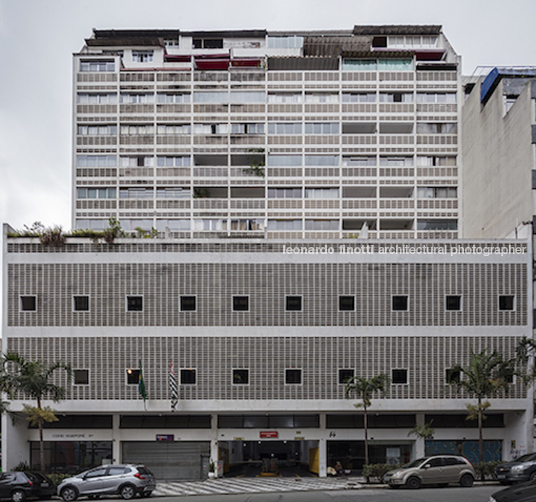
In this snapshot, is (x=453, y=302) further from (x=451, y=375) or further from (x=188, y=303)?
(x=188, y=303)

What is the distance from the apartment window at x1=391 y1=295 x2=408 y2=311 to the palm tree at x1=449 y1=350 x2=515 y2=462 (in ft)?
14.1

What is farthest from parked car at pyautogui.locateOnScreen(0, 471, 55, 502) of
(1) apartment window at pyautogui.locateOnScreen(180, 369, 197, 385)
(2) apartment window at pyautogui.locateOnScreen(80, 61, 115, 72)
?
(2) apartment window at pyautogui.locateOnScreen(80, 61, 115, 72)

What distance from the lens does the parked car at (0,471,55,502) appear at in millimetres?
28422

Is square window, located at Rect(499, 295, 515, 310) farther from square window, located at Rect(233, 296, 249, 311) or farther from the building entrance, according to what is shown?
square window, located at Rect(233, 296, 249, 311)

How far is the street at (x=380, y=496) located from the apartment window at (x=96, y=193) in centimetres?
3245

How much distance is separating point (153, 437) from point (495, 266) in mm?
21573

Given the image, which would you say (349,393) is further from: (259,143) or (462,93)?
(462,93)

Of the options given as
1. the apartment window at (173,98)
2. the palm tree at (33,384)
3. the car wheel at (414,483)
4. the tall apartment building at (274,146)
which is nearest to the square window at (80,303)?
the palm tree at (33,384)

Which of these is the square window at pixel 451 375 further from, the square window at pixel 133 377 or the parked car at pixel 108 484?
the parked car at pixel 108 484

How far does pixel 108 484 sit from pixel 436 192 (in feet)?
121

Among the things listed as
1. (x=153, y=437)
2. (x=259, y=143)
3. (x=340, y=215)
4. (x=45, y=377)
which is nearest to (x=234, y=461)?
(x=153, y=437)

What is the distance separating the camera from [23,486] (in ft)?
93.9

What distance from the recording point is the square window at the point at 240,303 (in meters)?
37.2

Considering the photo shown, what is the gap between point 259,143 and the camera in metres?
55.6
